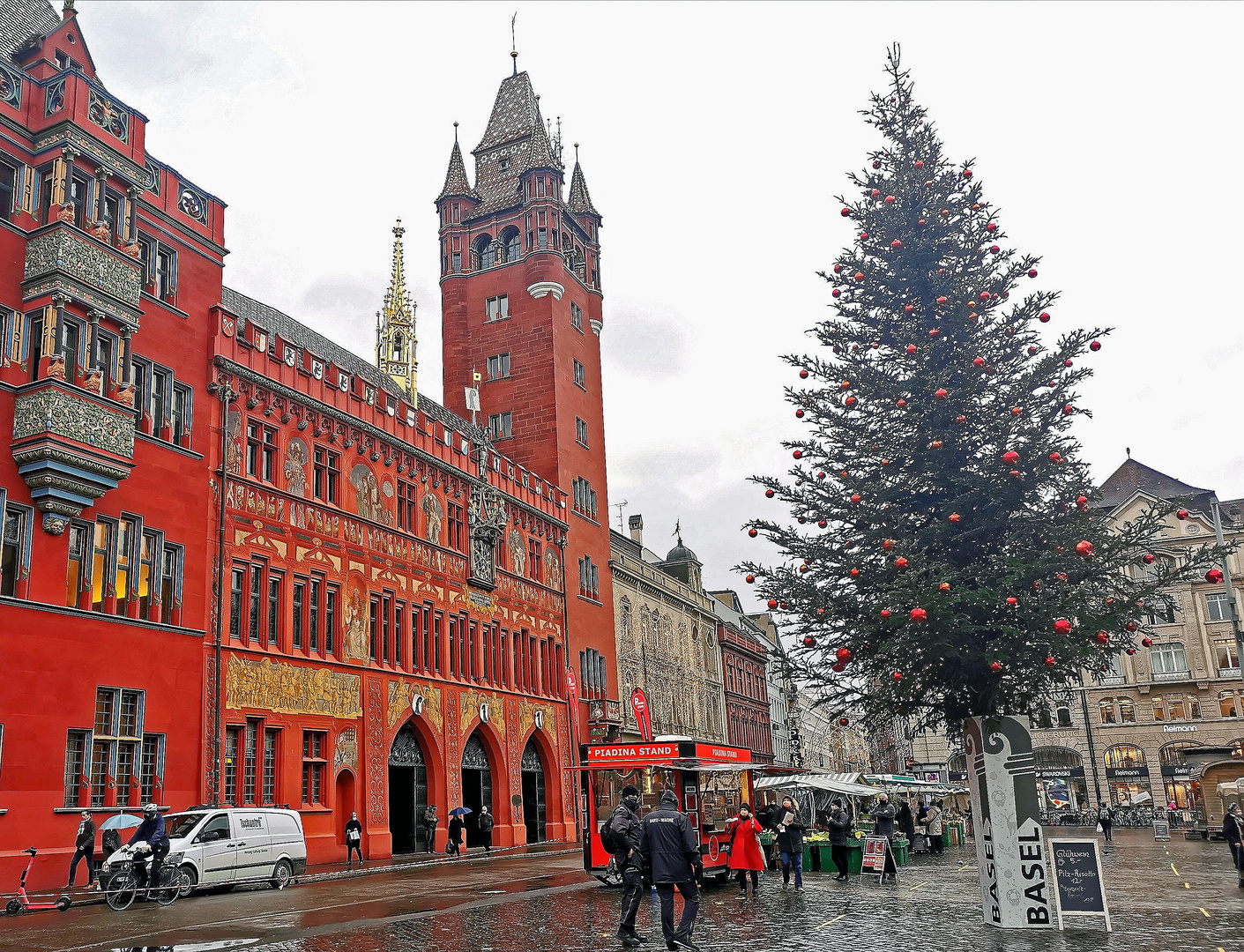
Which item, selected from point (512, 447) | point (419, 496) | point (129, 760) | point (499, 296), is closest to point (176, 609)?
point (129, 760)

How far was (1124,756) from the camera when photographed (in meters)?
61.8

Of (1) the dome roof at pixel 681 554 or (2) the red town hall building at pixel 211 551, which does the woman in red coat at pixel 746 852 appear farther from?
(1) the dome roof at pixel 681 554

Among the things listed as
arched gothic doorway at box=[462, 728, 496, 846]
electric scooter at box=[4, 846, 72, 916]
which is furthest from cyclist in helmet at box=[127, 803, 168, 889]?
arched gothic doorway at box=[462, 728, 496, 846]

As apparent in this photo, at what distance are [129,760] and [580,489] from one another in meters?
30.7

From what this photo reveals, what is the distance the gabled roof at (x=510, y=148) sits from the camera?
180 feet

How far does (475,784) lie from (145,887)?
71.3 ft

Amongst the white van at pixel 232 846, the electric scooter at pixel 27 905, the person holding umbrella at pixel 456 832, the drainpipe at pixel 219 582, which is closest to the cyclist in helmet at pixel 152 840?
the white van at pixel 232 846

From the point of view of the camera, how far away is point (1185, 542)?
63375 mm

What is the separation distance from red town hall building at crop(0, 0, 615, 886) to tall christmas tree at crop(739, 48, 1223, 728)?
16.2 m

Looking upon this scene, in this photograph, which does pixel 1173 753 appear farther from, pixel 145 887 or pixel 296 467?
pixel 145 887

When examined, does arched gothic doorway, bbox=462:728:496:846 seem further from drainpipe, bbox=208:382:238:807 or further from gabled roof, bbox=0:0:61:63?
gabled roof, bbox=0:0:61:63

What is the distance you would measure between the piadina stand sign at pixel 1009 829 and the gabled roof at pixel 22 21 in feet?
85.8

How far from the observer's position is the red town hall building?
917 inches

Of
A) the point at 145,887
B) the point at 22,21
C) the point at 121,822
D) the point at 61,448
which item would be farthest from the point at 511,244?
the point at 145,887
